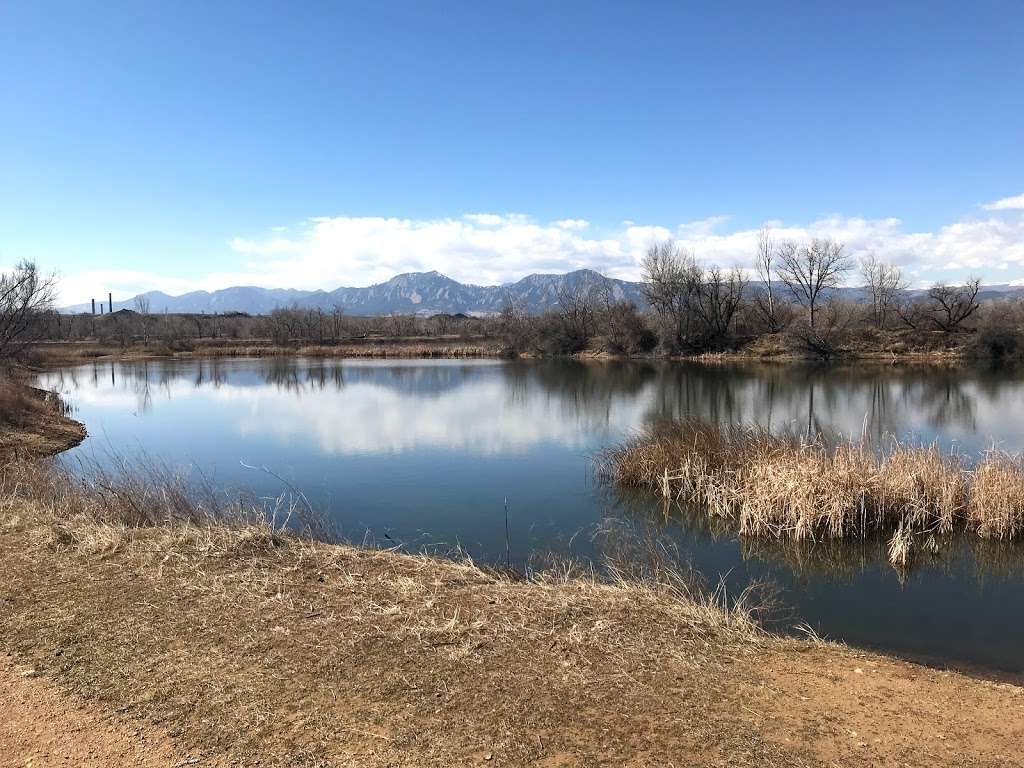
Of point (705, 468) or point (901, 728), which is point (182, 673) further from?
point (705, 468)

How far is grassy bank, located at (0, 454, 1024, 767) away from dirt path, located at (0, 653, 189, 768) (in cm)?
11

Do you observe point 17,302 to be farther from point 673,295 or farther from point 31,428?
point 673,295

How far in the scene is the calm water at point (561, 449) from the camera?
9031 mm

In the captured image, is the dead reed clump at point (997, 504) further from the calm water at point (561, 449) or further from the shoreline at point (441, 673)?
the shoreline at point (441, 673)

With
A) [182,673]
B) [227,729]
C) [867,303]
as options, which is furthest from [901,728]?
[867,303]

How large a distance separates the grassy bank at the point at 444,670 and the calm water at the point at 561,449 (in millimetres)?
2780

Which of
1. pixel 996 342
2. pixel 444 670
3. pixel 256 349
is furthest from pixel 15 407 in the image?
pixel 996 342

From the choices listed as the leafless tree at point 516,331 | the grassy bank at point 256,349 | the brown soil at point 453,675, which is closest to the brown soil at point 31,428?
the brown soil at point 453,675

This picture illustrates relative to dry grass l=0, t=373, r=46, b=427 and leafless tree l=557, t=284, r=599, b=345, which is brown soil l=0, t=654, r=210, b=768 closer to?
dry grass l=0, t=373, r=46, b=427

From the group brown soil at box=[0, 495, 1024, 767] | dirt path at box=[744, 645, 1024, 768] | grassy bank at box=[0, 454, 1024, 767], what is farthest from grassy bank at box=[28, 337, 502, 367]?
dirt path at box=[744, 645, 1024, 768]

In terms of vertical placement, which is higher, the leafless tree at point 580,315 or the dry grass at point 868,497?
the leafless tree at point 580,315

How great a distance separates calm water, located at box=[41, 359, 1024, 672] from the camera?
903 cm

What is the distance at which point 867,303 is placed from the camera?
76.9 m

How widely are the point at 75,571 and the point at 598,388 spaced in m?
30.5
